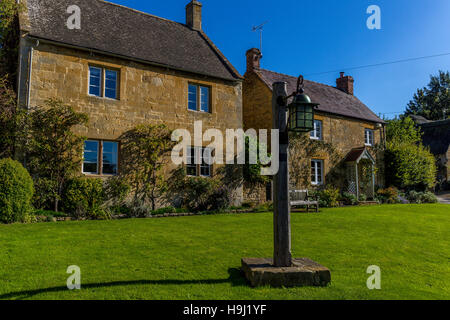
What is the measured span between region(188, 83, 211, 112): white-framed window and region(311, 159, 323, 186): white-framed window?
340 inches

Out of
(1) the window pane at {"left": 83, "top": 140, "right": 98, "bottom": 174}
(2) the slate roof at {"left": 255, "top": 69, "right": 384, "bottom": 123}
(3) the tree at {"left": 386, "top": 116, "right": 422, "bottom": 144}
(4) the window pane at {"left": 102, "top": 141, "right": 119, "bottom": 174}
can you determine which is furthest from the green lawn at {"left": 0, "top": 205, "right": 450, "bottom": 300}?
(3) the tree at {"left": 386, "top": 116, "right": 422, "bottom": 144}

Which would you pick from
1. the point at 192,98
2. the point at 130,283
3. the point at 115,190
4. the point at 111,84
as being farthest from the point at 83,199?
the point at 130,283

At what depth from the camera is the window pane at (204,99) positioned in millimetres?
16328

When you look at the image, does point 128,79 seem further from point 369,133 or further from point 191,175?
point 369,133

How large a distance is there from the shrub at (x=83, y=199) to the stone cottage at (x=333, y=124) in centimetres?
A: 1101

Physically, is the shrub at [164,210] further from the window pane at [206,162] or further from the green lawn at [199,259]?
the green lawn at [199,259]

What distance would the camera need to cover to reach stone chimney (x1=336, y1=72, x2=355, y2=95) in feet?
89.2

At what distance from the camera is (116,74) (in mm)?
14008

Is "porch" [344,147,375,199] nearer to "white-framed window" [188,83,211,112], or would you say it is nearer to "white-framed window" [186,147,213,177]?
"white-framed window" [186,147,213,177]

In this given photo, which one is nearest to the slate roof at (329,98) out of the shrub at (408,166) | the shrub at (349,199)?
the shrub at (408,166)

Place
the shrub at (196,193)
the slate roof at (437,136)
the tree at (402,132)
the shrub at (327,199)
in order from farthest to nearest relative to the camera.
A: the slate roof at (437,136), the tree at (402,132), the shrub at (327,199), the shrub at (196,193)

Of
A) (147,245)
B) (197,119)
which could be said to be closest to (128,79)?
(197,119)

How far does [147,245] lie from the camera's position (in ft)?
22.5

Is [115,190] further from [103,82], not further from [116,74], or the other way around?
[116,74]
